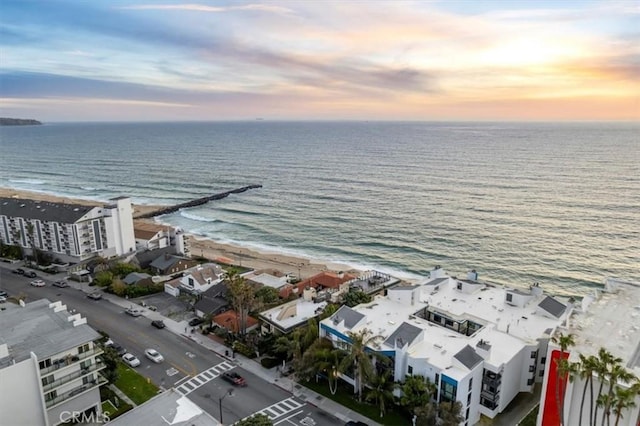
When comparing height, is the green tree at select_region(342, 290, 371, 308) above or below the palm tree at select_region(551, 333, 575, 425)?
below

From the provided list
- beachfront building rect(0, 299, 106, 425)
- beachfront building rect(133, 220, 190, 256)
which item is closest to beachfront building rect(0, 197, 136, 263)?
beachfront building rect(133, 220, 190, 256)

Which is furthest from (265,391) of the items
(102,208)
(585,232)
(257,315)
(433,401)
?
(585,232)

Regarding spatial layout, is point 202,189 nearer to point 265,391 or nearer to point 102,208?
point 102,208

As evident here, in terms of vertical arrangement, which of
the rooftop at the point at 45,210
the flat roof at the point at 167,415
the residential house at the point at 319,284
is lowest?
the residential house at the point at 319,284

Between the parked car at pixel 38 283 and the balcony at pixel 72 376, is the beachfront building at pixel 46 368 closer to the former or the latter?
Answer: the balcony at pixel 72 376

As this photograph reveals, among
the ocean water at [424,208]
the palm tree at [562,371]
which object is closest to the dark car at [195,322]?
the ocean water at [424,208]

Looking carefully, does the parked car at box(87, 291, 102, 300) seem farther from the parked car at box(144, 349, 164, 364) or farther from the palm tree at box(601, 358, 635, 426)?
the palm tree at box(601, 358, 635, 426)
